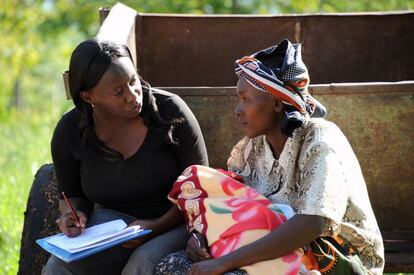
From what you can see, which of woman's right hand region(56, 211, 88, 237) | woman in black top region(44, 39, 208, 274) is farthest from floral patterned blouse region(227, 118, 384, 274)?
woman's right hand region(56, 211, 88, 237)

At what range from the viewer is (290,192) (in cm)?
321

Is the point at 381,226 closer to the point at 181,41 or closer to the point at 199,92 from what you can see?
the point at 199,92

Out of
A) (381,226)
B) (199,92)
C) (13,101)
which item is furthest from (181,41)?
(13,101)

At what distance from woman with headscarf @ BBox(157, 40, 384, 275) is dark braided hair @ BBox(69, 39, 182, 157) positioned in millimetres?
429

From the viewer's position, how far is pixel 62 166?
12.1ft

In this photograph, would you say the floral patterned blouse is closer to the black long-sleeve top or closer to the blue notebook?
the black long-sleeve top

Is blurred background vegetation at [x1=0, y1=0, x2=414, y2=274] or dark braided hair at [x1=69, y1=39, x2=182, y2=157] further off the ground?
dark braided hair at [x1=69, y1=39, x2=182, y2=157]

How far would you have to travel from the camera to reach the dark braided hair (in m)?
3.42

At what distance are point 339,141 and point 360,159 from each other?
0.70 m

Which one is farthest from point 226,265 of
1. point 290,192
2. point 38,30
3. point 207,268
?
point 38,30

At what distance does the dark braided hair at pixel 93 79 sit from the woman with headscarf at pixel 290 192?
1.41 ft

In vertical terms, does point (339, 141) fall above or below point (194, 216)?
above

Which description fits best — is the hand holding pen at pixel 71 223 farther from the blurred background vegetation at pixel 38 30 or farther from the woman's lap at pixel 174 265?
the blurred background vegetation at pixel 38 30

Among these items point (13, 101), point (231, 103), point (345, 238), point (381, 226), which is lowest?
point (13, 101)
